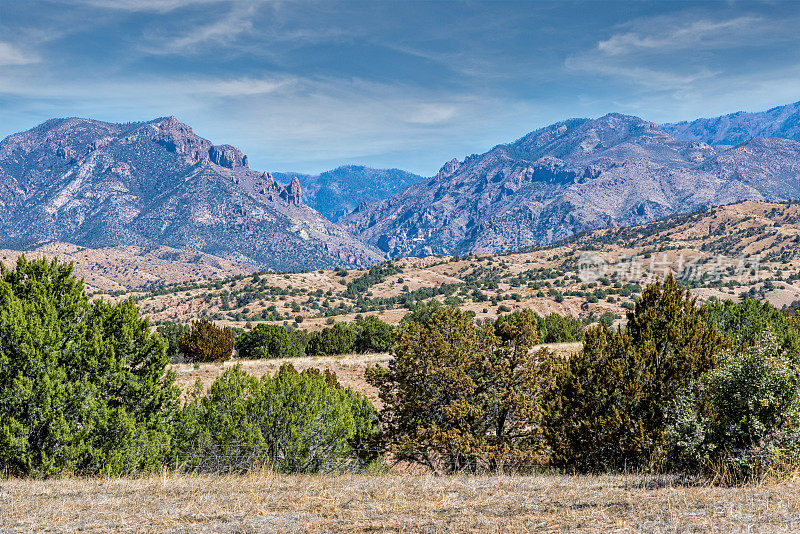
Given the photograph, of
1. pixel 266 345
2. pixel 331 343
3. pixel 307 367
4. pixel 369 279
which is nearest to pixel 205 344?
pixel 266 345

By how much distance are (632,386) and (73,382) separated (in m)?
15.6

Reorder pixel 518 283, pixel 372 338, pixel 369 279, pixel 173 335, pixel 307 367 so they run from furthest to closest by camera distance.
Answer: pixel 369 279
pixel 518 283
pixel 173 335
pixel 372 338
pixel 307 367

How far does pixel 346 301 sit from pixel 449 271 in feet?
166

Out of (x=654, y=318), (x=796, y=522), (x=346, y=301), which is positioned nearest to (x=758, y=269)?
(x=346, y=301)

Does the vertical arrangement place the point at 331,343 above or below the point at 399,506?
below

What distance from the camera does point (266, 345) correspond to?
51656 millimetres

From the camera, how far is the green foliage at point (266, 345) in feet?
169

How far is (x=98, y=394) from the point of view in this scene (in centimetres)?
1382

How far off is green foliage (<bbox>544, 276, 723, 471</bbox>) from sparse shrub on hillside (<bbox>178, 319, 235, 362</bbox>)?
128 feet

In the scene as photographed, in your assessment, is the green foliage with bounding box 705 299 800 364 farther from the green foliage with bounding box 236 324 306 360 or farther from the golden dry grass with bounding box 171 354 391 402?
the green foliage with bounding box 236 324 306 360

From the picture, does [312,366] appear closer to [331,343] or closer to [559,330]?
[331,343]

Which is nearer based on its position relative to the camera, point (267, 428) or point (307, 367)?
point (267, 428)

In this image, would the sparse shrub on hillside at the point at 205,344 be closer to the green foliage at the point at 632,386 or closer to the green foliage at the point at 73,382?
the green foliage at the point at 73,382

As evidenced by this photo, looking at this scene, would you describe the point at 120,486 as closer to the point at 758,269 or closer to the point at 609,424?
the point at 609,424
